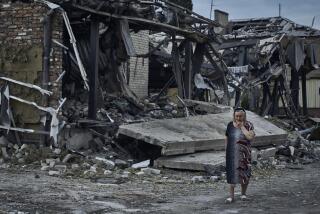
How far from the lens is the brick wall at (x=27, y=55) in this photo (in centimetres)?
1092

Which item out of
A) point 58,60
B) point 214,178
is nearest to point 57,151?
point 58,60

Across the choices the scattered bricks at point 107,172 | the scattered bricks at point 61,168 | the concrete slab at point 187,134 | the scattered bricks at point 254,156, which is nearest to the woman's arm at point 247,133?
the concrete slab at point 187,134

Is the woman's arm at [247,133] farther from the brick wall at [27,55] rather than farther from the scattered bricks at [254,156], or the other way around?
the brick wall at [27,55]

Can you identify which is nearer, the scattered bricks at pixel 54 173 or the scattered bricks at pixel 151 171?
the scattered bricks at pixel 54 173

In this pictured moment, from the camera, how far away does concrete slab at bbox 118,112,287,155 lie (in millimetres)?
10141

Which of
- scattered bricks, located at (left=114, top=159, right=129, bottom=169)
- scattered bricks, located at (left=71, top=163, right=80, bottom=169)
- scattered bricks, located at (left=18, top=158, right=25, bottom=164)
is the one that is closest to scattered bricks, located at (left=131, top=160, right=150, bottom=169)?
scattered bricks, located at (left=114, top=159, right=129, bottom=169)

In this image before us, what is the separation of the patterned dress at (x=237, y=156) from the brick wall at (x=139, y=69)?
39.1 ft

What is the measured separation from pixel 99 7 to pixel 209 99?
25.9 ft

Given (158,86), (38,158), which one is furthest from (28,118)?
(158,86)

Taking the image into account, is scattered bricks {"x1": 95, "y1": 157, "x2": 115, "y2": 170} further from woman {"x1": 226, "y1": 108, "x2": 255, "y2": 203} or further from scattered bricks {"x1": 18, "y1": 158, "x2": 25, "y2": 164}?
woman {"x1": 226, "y1": 108, "x2": 255, "y2": 203}

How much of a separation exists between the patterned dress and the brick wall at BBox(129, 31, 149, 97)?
11924 mm

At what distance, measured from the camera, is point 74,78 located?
1288 centimetres

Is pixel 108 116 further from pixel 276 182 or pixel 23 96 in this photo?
pixel 276 182

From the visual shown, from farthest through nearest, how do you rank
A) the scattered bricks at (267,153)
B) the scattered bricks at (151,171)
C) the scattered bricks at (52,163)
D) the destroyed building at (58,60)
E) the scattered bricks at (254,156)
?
the scattered bricks at (267,153) < the scattered bricks at (254,156) < the destroyed building at (58,60) < the scattered bricks at (52,163) < the scattered bricks at (151,171)
